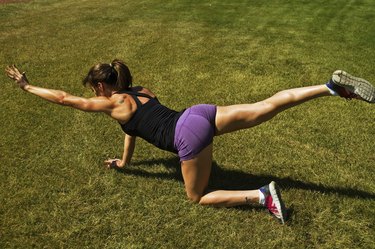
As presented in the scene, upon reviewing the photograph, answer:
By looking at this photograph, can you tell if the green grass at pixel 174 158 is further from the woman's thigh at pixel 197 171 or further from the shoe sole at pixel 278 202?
the woman's thigh at pixel 197 171

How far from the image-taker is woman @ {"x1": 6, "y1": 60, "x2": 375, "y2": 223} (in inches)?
186

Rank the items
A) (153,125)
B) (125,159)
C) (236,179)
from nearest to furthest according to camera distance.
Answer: (153,125) → (236,179) → (125,159)

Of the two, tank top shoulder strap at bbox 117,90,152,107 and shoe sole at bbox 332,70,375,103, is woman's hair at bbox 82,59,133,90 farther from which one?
shoe sole at bbox 332,70,375,103

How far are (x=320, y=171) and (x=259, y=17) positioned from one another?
8762 millimetres

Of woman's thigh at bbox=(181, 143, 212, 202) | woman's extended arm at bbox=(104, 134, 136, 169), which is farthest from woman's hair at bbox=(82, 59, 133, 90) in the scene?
woman's thigh at bbox=(181, 143, 212, 202)

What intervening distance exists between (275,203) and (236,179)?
0.96 metres

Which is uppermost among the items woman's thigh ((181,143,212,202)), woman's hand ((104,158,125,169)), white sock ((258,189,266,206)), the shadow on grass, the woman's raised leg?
the woman's raised leg

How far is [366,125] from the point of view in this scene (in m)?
6.82

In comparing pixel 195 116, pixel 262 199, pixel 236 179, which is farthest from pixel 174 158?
pixel 262 199

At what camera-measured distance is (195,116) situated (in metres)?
4.82

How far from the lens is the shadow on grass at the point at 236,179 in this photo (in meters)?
5.30

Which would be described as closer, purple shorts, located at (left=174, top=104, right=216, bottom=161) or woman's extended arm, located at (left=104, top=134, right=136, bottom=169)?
purple shorts, located at (left=174, top=104, right=216, bottom=161)

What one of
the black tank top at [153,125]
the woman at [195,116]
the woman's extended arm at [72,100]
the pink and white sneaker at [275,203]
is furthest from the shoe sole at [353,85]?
the woman's extended arm at [72,100]

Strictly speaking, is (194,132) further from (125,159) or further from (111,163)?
(111,163)
